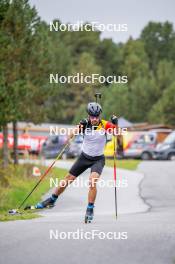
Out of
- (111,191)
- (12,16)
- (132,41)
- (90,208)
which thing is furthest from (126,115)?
(90,208)

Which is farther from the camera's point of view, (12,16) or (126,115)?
(126,115)

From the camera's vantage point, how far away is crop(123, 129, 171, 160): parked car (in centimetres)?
5372

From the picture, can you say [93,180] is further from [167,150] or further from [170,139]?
[170,139]

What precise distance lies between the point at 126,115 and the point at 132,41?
38.7 m

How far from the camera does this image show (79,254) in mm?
9148

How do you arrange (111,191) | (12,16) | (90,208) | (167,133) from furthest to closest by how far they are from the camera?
(167,133) < (12,16) < (111,191) < (90,208)

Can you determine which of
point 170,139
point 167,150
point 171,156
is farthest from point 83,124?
point 170,139

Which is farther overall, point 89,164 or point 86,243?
point 89,164

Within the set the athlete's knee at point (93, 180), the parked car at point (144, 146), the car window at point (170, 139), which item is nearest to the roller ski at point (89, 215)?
the athlete's knee at point (93, 180)

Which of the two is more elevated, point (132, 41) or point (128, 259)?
point (132, 41)

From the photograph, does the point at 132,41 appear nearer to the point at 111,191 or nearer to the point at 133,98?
the point at 133,98

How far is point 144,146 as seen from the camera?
2119 inches

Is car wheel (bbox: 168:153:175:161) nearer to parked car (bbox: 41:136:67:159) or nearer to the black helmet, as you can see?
parked car (bbox: 41:136:67:159)

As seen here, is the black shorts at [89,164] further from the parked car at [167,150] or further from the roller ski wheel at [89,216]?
the parked car at [167,150]
